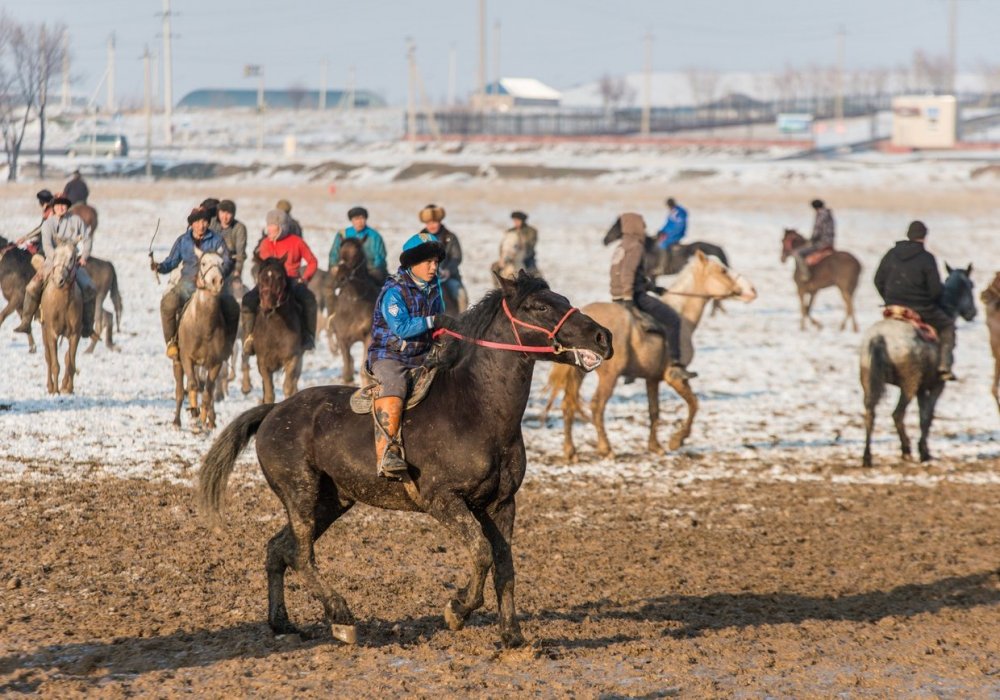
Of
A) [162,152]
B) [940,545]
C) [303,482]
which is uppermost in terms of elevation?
[162,152]

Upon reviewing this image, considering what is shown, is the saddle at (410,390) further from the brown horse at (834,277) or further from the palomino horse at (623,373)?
the brown horse at (834,277)

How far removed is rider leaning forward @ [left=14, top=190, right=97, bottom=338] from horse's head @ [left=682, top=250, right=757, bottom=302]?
7846mm

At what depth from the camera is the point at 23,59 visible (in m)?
43.2

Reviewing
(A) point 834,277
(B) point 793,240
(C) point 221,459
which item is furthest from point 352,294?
(B) point 793,240

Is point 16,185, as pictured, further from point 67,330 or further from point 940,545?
point 940,545

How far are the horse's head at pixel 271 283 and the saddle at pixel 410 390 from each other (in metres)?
6.49

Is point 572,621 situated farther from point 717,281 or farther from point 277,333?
point 717,281

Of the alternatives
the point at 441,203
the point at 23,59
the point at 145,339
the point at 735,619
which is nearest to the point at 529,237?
the point at 145,339

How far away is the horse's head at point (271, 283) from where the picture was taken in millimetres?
13843

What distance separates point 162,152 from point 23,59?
31936 millimetres

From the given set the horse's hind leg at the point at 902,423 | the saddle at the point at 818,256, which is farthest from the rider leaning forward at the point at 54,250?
the saddle at the point at 818,256

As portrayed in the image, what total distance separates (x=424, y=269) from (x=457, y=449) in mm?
1147

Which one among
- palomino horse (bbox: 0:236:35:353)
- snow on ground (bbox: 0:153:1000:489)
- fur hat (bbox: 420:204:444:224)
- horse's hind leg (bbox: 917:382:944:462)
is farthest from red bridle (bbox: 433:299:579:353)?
palomino horse (bbox: 0:236:35:353)

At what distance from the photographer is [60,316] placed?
1587cm
